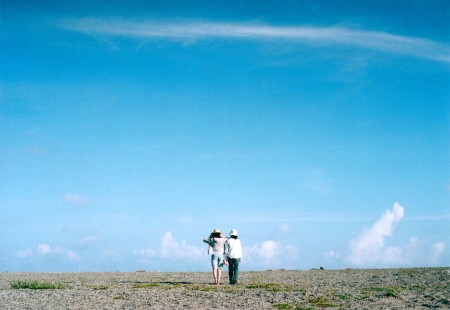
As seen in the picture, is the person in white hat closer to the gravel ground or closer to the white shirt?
the white shirt

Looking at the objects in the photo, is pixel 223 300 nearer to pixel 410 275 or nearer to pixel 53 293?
pixel 53 293

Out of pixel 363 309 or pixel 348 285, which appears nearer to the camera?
pixel 363 309

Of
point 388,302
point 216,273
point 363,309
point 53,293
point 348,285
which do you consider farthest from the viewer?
point 216,273

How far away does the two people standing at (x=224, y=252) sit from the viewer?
1070 inches

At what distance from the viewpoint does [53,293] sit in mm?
22703

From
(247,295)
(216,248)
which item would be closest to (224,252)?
(216,248)

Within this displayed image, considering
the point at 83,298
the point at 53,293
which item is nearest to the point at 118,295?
the point at 83,298

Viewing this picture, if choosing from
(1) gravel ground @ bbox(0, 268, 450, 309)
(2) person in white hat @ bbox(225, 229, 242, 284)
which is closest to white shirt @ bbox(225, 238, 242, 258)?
(2) person in white hat @ bbox(225, 229, 242, 284)

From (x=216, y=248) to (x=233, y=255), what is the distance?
929 millimetres

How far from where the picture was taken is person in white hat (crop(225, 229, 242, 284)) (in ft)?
89.0

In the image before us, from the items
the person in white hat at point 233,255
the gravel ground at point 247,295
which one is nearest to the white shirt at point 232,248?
the person in white hat at point 233,255

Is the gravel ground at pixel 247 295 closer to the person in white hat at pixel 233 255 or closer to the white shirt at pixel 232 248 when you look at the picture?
the person in white hat at pixel 233 255

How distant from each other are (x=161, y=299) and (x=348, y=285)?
906cm

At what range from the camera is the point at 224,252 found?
90.4 ft
